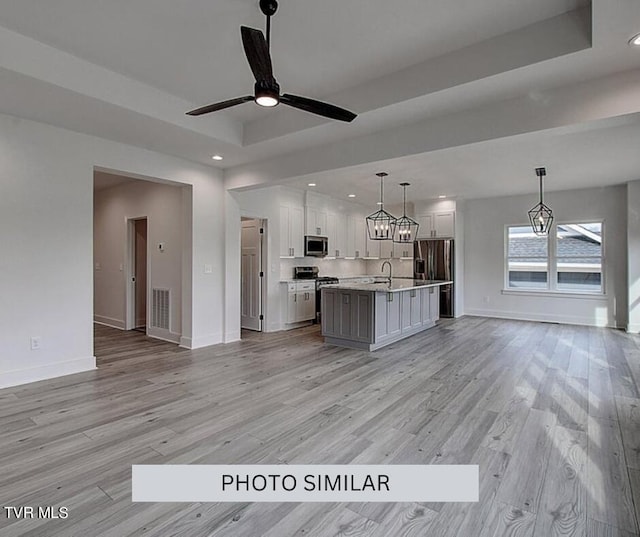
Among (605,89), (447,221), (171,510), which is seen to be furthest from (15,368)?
(447,221)

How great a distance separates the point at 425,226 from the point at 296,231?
3.31 metres

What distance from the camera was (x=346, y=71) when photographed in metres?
3.27

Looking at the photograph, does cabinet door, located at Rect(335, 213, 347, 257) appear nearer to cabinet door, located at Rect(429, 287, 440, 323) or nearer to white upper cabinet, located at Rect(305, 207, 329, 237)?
white upper cabinet, located at Rect(305, 207, 329, 237)

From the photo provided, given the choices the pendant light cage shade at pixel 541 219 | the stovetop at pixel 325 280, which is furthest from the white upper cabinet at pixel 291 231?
the pendant light cage shade at pixel 541 219

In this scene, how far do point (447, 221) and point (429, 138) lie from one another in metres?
5.07

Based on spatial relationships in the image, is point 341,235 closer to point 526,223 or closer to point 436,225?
point 436,225

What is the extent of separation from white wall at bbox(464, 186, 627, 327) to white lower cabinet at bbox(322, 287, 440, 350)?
3.16 meters

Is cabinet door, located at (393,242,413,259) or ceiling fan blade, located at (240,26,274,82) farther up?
ceiling fan blade, located at (240,26,274,82)

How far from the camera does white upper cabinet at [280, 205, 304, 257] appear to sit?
23.1 feet

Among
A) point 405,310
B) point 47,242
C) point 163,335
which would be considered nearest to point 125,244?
point 163,335

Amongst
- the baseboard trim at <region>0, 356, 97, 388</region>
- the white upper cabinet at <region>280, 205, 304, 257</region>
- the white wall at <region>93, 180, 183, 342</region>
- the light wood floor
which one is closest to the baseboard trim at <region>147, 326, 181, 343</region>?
the white wall at <region>93, 180, 183, 342</region>

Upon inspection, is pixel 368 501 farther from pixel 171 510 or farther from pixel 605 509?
pixel 605 509

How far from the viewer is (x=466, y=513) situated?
1.88 m

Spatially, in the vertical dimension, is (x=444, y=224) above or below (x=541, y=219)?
above
